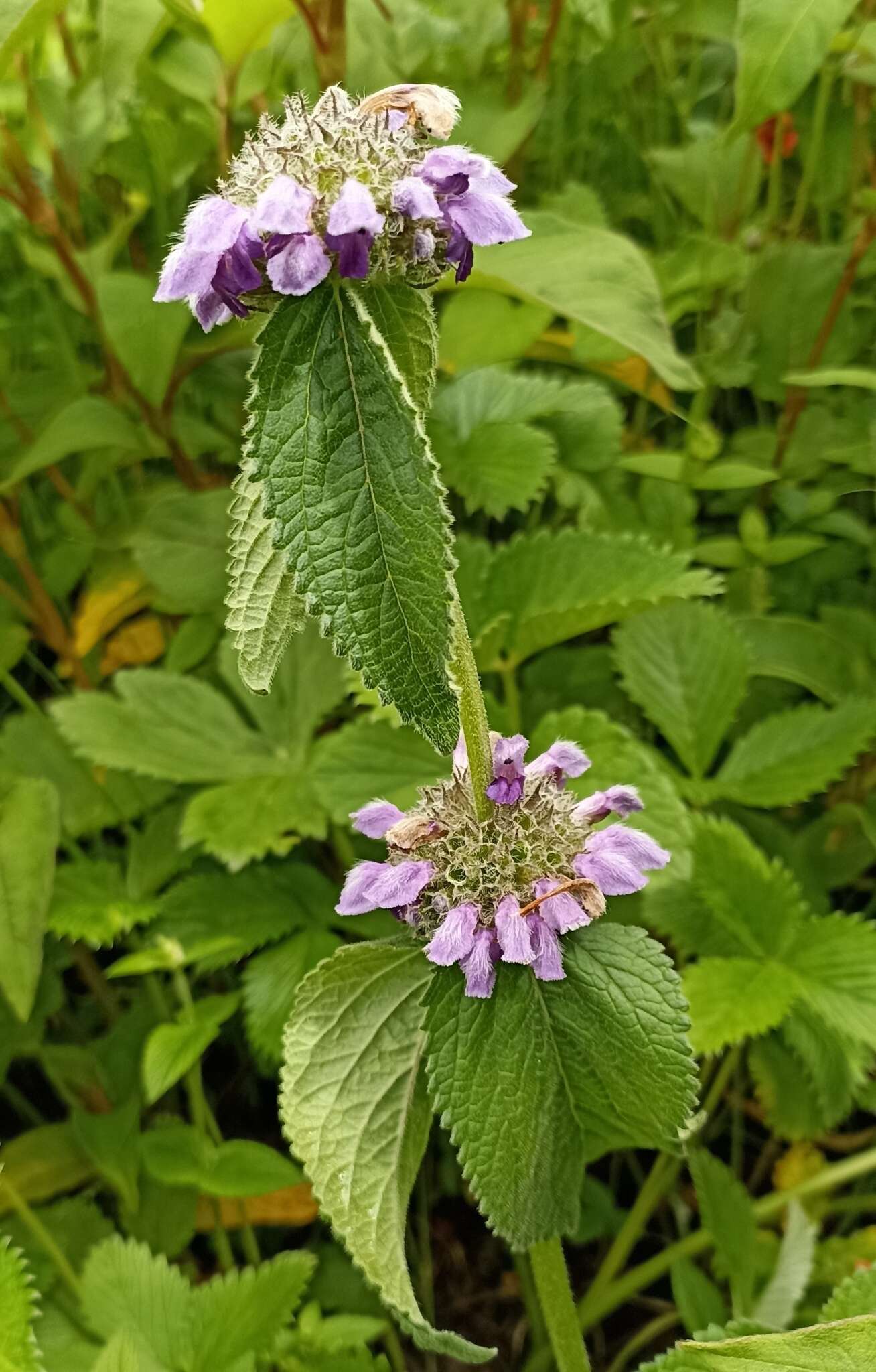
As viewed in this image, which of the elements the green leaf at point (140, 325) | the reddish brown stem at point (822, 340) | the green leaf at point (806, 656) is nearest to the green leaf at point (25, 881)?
the green leaf at point (140, 325)

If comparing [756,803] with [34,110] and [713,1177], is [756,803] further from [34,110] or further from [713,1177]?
[34,110]

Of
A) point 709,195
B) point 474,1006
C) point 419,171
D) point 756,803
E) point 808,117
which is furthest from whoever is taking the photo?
point 808,117

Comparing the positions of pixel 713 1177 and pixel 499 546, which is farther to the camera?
pixel 499 546

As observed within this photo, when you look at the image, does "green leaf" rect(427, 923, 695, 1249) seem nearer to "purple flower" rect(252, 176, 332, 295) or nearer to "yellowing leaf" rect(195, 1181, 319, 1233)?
"purple flower" rect(252, 176, 332, 295)

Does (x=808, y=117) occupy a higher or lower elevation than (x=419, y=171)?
lower

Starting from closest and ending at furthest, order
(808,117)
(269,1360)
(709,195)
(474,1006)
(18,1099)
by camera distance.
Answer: (474,1006) → (269,1360) → (18,1099) → (709,195) → (808,117)

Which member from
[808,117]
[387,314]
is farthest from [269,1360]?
[808,117]
